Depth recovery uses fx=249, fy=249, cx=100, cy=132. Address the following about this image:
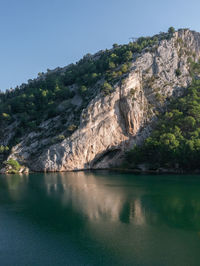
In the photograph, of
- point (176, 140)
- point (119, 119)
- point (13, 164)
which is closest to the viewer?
point (176, 140)

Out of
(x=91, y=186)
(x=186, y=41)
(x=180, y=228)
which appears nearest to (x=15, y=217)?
(x=180, y=228)

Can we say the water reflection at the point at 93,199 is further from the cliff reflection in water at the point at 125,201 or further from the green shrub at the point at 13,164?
the green shrub at the point at 13,164

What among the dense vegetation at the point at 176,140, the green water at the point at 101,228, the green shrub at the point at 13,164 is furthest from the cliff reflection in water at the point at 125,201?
the green shrub at the point at 13,164

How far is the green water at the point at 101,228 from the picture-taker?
13.0m

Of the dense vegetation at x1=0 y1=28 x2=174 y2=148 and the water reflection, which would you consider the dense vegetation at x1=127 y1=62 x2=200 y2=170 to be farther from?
the water reflection

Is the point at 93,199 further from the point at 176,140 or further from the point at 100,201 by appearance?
the point at 176,140

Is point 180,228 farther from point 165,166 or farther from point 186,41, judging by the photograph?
point 186,41

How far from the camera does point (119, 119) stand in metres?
59.8

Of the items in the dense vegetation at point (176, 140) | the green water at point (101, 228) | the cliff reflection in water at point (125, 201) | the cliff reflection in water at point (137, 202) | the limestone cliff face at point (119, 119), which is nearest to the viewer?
the green water at point (101, 228)

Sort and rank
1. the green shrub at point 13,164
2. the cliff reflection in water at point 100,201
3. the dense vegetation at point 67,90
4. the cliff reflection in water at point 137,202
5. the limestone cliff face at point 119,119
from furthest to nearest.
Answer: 1. the dense vegetation at point 67,90
2. the limestone cliff face at point 119,119
3. the green shrub at point 13,164
4. the cliff reflection in water at point 100,201
5. the cliff reflection in water at point 137,202

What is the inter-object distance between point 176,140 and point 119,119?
663 inches

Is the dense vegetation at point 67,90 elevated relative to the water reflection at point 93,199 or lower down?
elevated

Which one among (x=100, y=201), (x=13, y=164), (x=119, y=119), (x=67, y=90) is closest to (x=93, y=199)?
(x=100, y=201)

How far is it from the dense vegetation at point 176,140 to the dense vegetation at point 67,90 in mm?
15251
